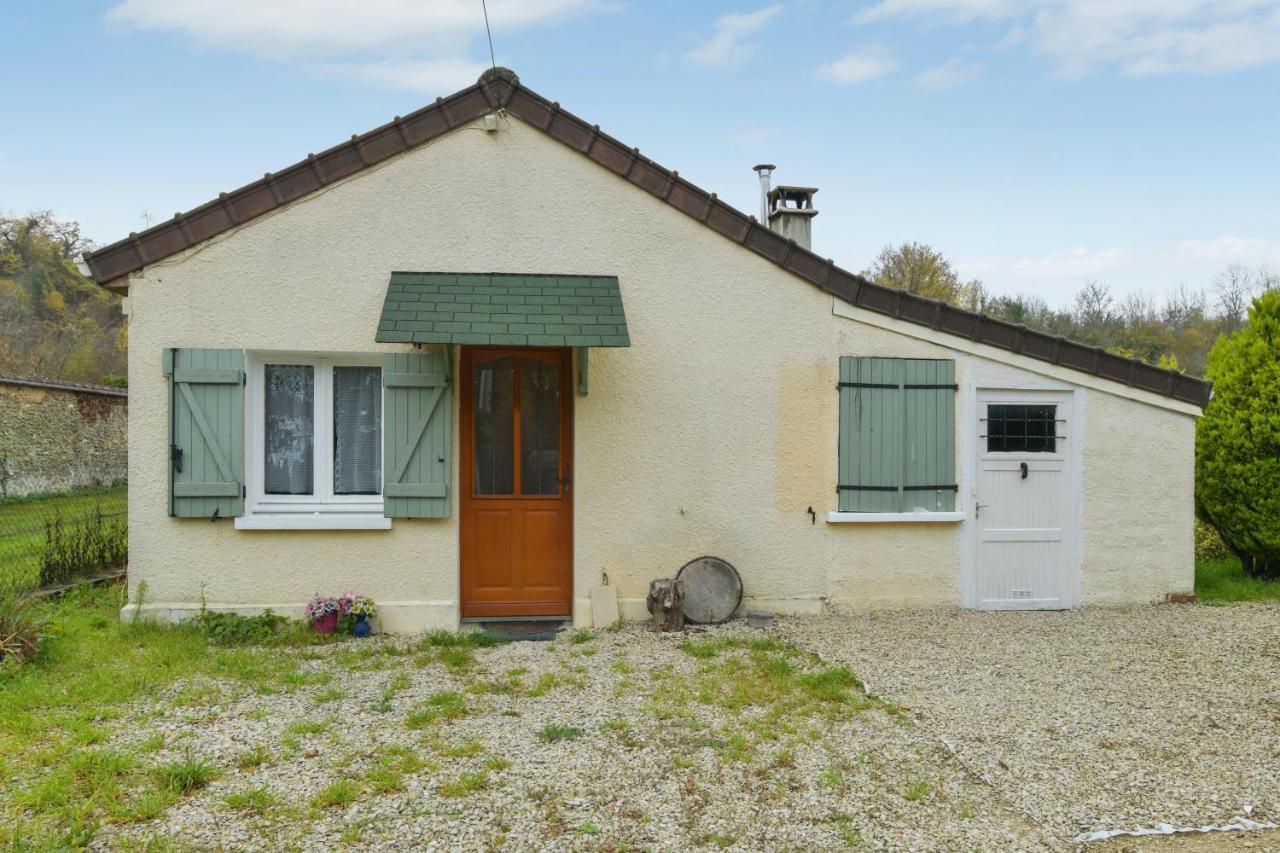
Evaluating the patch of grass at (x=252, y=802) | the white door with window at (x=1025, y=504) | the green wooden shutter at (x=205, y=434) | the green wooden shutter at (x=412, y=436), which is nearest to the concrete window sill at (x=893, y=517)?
the white door with window at (x=1025, y=504)

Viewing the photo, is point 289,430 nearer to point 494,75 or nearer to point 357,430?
point 357,430

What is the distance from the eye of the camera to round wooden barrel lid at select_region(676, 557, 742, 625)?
6996mm

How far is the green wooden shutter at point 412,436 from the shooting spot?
6.77m

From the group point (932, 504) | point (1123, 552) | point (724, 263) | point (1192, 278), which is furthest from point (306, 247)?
point (1192, 278)

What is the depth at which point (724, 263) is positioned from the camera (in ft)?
23.6

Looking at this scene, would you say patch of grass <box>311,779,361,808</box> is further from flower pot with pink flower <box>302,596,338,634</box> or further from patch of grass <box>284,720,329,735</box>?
flower pot with pink flower <box>302,596,338,634</box>

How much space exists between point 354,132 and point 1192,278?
113 ft

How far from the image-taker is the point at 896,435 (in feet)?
24.1

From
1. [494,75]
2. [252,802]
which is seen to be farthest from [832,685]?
[494,75]

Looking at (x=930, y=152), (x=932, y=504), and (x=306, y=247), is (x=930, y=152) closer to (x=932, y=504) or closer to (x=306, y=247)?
(x=932, y=504)

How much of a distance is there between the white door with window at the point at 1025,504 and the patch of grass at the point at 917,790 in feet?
12.4

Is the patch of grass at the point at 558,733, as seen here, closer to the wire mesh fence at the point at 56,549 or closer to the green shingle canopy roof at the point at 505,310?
the green shingle canopy roof at the point at 505,310

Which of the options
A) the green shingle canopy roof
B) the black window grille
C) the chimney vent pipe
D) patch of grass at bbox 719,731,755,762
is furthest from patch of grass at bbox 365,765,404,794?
the chimney vent pipe

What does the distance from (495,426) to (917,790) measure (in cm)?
444
